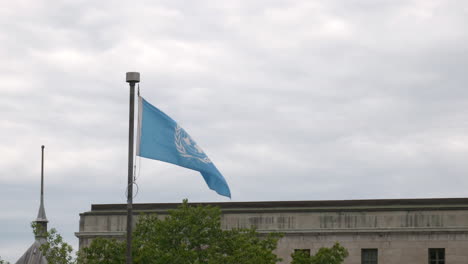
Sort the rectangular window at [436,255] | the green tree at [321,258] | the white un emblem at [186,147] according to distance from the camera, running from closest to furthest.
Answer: the white un emblem at [186,147] → the green tree at [321,258] → the rectangular window at [436,255]

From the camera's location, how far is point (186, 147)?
120ft

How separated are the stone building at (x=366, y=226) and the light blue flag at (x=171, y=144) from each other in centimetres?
3557

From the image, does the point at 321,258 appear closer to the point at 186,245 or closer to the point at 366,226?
the point at 186,245

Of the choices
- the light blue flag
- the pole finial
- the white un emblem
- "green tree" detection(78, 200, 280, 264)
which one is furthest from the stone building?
the pole finial

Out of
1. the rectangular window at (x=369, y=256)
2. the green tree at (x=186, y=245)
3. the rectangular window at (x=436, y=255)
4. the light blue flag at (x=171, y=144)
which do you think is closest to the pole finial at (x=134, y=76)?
the light blue flag at (x=171, y=144)

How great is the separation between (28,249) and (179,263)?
102ft

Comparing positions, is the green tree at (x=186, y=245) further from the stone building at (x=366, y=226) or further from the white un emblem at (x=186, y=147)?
the white un emblem at (x=186, y=147)

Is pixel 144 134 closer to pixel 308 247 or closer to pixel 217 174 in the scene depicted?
pixel 217 174

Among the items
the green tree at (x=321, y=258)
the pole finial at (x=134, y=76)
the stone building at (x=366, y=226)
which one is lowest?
the green tree at (x=321, y=258)

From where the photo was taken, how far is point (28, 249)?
83562 millimetres

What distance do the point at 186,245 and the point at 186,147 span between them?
21.7m

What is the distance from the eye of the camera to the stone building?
229 ft

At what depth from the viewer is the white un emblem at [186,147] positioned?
36.4 m

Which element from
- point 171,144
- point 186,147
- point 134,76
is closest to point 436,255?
point 186,147
